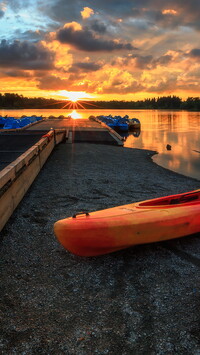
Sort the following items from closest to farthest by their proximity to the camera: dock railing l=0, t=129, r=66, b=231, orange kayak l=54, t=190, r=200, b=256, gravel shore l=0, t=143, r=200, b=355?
gravel shore l=0, t=143, r=200, b=355 → orange kayak l=54, t=190, r=200, b=256 → dock railing l=0, t=129, r=66, b=231

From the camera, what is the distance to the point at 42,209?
7.61m

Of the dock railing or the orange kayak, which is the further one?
the dock railing

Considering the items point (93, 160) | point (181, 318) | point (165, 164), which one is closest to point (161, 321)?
point (181, 318)

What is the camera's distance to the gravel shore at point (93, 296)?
329 cm

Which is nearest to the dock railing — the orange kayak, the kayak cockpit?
the orange kayak

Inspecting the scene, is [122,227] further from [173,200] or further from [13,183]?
[13,183]

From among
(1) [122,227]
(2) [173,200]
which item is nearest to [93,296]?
(1) [122,227]

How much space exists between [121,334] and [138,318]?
359 millimetres

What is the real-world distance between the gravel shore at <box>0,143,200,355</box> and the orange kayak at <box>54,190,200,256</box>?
34 centimetres

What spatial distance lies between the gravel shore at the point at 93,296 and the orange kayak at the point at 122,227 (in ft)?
1.10

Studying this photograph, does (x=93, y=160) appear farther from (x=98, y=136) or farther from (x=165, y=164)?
(x=98, y=136)

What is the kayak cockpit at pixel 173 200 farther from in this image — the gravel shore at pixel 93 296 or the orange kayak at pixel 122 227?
the gravel shore at pixel 93 296

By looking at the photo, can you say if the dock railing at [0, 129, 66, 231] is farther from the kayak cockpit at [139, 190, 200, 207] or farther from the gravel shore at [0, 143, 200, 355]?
the kayak cockpit at [139, 190, 200, 207]

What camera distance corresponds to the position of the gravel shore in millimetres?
3295
